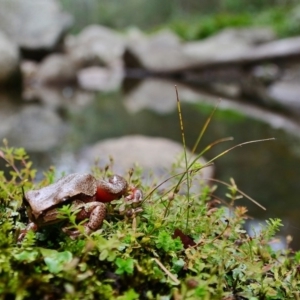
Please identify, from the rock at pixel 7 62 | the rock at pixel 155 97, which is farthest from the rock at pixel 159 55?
the rock at pixel 7 62

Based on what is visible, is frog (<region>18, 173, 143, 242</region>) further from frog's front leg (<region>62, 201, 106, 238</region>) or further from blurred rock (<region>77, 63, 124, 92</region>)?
blurred rock (<region>77, 63, 124, 92</region>)

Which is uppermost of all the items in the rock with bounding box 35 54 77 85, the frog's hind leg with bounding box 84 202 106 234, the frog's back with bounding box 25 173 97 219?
the frog's back with bounding box 25 173 97 219

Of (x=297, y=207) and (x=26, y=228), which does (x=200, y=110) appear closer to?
(x=297, y=207)

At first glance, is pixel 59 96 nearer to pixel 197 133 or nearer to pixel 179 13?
pixel 197 133

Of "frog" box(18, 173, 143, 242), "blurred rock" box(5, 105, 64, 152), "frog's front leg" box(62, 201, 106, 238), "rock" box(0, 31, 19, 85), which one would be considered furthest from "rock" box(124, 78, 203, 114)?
"frog's front leg" box(62, 201, 106, 238)

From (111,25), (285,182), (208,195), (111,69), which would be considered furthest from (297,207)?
(111,25)
